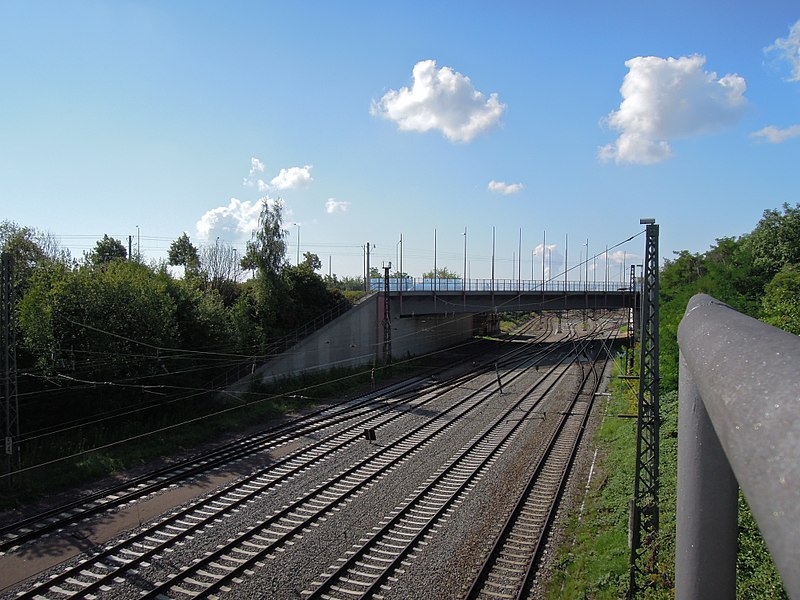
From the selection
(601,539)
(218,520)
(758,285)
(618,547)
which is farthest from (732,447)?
(758,285)

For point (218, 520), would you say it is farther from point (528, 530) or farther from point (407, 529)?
point (528, 530)

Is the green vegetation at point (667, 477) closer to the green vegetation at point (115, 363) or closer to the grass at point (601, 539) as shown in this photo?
the grass at point (601, 539)

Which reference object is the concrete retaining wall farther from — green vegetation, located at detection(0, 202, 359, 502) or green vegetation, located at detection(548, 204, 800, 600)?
green vegetation, located at detection(548, 204, 800, 600)

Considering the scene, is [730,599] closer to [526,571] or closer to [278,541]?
[526,571]

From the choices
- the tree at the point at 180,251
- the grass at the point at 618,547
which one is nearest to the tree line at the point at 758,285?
the grass at the point at 618,547

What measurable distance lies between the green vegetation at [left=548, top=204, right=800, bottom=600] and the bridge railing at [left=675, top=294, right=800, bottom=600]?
16.2ft

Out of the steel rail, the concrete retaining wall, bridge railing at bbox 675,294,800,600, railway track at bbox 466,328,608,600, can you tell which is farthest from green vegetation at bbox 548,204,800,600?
the concrete retaining wall

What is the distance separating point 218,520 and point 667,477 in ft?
38.2

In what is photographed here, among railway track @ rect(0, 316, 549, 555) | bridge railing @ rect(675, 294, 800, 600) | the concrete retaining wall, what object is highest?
bridge railing @ rect(675, 294, 800, 600)

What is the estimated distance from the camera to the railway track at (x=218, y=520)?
1103cm

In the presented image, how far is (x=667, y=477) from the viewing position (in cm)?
1468

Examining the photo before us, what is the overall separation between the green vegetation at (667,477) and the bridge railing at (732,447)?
16.2ft

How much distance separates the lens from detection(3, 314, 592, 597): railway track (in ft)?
36.2

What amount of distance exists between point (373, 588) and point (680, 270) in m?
47.9
